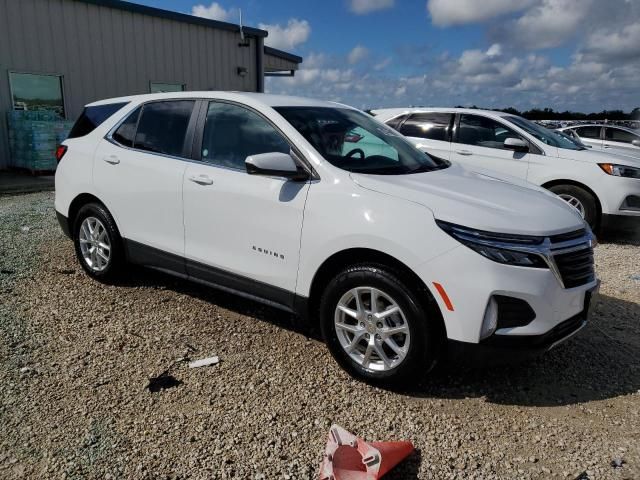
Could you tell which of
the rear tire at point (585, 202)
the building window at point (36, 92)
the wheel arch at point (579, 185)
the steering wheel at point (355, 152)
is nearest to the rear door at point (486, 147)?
the wheel arch at point (579, 185)

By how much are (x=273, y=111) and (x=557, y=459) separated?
2.60 metres

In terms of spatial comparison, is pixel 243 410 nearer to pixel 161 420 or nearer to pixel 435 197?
pixel 161 420

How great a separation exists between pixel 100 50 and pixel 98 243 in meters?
10.0

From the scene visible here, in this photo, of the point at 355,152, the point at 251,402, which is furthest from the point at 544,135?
the point at 251,402

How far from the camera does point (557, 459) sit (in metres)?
2.50

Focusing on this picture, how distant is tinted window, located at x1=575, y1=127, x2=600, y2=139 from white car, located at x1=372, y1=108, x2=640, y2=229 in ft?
29.6

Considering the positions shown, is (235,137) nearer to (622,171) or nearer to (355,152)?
(355,152)

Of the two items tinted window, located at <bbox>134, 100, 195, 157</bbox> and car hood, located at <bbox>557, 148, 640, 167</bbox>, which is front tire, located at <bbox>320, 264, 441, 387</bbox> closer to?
tinted window, located at <bbox>134, 100, 195, 157</bbox>

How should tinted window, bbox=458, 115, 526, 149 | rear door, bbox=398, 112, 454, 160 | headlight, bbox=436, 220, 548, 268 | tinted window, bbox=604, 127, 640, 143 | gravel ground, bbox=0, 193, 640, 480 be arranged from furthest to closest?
1. tinted window, bbox=604, 127, 640, 143
2. rear door, bbox=398, 112, 454, 160
3. tinted window, bbox=458, 115, 526, 149
4. headlight, bbox=436, 220, 548, 268
5. gravel ground, bbox=0, 193, 640, 480

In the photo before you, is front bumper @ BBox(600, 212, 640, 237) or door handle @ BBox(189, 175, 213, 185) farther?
front bumper @ BBox(600, 212, 640, 237)

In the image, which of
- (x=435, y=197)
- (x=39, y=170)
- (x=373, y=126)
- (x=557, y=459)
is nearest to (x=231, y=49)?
(x=39, y=170)

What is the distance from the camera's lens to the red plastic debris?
7.47ft

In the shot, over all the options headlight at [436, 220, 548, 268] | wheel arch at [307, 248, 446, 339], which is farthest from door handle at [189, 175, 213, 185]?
headlight at [436, 220, 548, 268]

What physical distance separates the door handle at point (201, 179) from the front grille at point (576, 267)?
2.22 m
